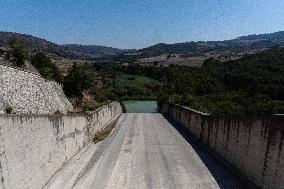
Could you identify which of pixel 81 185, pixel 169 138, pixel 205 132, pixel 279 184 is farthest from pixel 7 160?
pixel 169 138

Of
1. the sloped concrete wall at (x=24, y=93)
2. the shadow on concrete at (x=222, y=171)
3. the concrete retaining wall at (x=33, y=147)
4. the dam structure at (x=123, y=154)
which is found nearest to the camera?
the concrete retaining wall at (x=33, y=147)

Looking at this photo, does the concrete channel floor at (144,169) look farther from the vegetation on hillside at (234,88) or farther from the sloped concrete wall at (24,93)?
the vegetation on hillside at (234,88)

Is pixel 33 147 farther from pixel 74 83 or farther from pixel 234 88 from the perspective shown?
pixel 234 88

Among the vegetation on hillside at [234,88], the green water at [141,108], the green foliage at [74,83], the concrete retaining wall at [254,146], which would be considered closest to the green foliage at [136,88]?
the vegetation on hillside at [234,88]

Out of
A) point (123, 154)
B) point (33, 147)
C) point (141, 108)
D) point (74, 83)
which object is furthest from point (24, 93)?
point (141, 108)

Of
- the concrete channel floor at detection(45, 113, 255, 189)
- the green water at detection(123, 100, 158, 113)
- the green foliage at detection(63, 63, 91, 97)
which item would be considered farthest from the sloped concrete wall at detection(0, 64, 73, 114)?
the green water at detection(123, 100, 158, 113)

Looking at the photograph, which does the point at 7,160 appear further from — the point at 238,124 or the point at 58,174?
the point at 238,124
